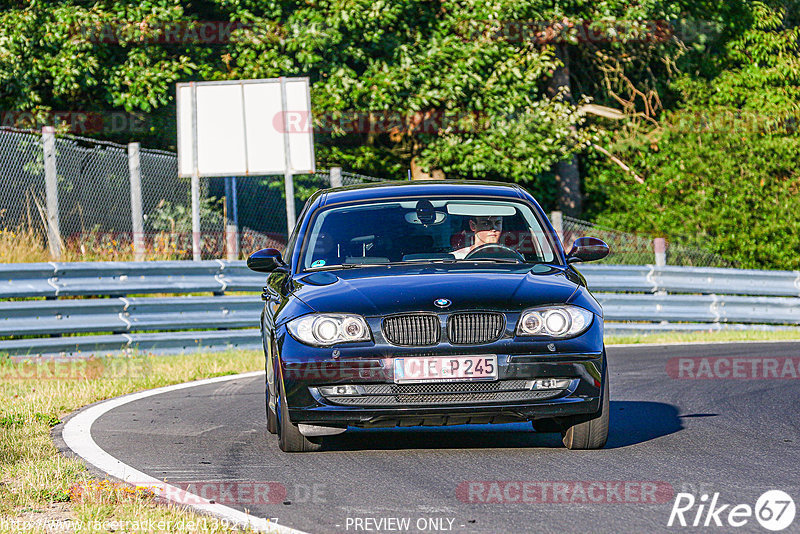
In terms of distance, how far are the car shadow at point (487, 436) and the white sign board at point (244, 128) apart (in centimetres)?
888

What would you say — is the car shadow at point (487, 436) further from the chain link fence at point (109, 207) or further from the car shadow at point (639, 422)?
the chain link fence at point (109, 207)

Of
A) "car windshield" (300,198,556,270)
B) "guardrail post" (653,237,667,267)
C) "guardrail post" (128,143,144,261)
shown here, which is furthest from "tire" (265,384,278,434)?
"guardrail post" (653,237,667,267)

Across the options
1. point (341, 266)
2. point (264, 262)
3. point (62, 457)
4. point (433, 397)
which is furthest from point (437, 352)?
point (62, 457)

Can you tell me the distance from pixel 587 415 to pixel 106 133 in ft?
57.3

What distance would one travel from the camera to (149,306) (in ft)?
44.0

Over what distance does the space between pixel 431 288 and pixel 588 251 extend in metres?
1.46

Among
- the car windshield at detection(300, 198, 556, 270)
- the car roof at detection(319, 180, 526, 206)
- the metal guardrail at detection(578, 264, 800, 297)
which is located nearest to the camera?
the car windshield at detection(300, 198, 556, 270)

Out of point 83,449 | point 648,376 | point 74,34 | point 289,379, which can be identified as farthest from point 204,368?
point 74,34

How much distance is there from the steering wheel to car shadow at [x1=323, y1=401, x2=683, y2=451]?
1.07 m

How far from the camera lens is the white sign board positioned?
16.3 meters

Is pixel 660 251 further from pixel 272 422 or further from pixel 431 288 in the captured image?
pixel 431 288

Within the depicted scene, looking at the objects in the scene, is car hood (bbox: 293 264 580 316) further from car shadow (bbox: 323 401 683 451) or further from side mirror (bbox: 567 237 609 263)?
car shadow (bbox: 323 401 683 451)

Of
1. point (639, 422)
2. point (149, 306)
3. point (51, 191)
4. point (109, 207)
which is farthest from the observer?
point (109, 207)

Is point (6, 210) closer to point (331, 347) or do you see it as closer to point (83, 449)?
point (83, 449)
